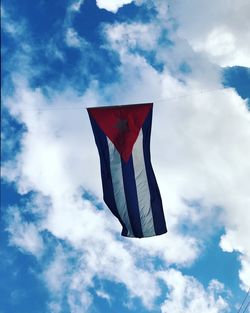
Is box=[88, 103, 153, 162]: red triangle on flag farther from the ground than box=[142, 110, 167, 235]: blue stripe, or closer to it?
farther from the ground

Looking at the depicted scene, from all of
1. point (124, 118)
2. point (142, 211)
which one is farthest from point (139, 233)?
point (124, 118)

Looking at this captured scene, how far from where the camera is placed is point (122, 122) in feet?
53.9

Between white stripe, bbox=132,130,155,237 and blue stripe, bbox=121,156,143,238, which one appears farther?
white stripe, bbox=132,130,155,237

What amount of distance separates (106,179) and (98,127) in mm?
2095

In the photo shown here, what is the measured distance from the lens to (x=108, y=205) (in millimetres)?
16172

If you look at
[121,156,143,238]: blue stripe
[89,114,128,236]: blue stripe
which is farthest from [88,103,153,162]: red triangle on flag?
[121,156,143,238]: blue stripe

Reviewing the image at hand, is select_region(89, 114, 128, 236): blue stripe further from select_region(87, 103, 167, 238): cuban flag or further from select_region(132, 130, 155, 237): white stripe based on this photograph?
select_region(132, 130, 155, 237): white stripe

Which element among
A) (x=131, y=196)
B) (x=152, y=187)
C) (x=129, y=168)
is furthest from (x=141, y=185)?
(x=129, y=168)

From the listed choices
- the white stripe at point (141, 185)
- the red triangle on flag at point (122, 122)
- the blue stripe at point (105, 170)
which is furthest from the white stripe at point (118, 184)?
the white stripe at point (141, 185)

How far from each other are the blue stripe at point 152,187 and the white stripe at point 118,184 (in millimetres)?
1096

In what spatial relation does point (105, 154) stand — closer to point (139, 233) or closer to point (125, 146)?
point (125, 146)

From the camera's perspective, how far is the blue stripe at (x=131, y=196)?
16172 millimetres

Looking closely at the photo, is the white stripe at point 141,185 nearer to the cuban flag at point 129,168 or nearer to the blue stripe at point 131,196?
the cuban flag at point 129,168

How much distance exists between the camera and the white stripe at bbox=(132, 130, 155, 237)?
16328mm
